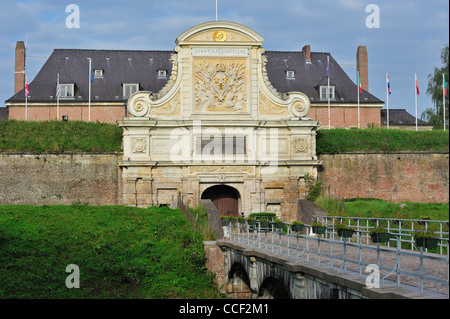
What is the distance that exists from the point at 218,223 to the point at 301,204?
321 inches

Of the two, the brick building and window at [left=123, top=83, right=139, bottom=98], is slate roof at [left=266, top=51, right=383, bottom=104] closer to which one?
the brick building

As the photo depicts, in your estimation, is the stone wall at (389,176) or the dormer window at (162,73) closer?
the stone wall at (389,176)

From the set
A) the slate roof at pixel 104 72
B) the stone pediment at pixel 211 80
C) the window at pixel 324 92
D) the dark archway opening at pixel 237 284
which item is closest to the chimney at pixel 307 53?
the window at pixel 324 92

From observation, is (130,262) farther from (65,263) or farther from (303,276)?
(303,276)

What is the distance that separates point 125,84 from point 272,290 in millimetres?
27009

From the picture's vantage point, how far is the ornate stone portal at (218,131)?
33594 mm

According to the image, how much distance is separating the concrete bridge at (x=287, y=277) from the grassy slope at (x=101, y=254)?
0.85 metres

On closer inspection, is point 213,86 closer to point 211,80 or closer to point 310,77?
point 211,80

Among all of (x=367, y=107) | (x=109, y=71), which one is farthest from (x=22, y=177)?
(x=367, y=107)

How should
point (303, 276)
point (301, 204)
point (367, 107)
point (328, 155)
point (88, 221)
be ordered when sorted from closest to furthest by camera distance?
point (303, 276) → point (88, 221) → point (301, 204) → point (328, 155) → point (367, 107)

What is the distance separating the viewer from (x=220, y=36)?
33.9 m

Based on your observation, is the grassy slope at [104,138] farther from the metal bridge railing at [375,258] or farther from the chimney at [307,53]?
the metal bridge railing at [375,258]

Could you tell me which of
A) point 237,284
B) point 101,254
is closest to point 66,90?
point 101,254

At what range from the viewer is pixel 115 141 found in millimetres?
35562
